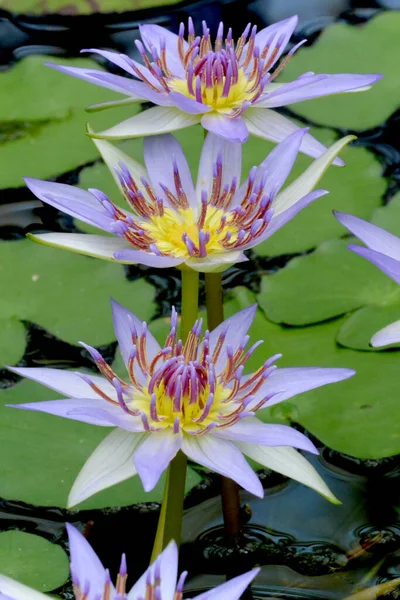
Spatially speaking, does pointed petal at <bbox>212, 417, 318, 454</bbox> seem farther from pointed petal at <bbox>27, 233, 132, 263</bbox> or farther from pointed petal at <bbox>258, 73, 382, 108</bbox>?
pointed petal at <bbox>258, 73, 382, 108</bbox>

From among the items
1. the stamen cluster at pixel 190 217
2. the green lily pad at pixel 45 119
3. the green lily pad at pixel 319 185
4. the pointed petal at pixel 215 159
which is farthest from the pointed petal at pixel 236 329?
the green lily pad at pixel 45 119

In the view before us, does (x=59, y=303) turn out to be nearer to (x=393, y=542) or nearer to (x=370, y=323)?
(x=370, y=323)

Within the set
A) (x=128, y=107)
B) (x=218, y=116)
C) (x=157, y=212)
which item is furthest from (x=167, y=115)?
(x=128, y=107)

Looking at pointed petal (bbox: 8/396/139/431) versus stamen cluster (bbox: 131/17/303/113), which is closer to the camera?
pointed petal (bbox: 8/396/139/431)

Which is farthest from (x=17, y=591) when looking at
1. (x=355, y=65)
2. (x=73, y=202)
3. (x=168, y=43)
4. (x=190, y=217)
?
(x=355, y=65)

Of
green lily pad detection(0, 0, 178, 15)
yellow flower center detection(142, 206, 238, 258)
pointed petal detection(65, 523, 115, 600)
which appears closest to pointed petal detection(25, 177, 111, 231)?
yellow flower center detection(142, 206, 238, 258)
